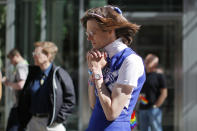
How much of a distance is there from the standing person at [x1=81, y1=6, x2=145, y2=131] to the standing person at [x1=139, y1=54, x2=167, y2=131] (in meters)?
4.48

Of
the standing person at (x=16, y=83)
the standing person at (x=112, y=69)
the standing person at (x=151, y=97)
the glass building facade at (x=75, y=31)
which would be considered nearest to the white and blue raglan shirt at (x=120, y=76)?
the standing person at (x=112, y=69)

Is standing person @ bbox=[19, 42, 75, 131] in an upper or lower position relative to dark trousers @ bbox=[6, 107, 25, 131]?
upper

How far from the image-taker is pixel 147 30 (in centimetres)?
1019

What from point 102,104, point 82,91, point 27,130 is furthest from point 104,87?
point 82,91

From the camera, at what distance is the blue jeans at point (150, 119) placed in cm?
668

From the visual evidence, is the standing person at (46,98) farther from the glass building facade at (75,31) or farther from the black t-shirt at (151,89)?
the glass building facade at (75,31)

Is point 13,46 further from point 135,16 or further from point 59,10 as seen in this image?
point 135,16

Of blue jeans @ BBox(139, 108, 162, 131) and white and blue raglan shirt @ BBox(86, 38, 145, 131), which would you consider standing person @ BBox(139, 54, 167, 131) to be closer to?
blue jeans @ BBox(139, 108, 162, 131)

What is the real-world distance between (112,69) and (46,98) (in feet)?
7.99

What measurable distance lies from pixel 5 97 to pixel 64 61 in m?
1.64

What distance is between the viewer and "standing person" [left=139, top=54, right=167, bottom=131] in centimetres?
668

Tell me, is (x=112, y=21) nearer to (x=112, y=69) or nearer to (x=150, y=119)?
(x=112, y=69)

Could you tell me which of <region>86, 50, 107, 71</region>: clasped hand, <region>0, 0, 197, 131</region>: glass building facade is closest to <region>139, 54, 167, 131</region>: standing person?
<region>0, 0, 197, 131</region>: glass building facade

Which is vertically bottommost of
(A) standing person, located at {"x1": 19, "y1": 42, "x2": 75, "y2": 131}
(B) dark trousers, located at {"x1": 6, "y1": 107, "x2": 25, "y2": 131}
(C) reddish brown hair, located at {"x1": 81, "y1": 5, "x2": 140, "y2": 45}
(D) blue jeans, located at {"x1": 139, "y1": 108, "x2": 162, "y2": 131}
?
(D) blue jeans, located at {"x1": 139, "y1": 108, "x2": 162, "y2": 131}
